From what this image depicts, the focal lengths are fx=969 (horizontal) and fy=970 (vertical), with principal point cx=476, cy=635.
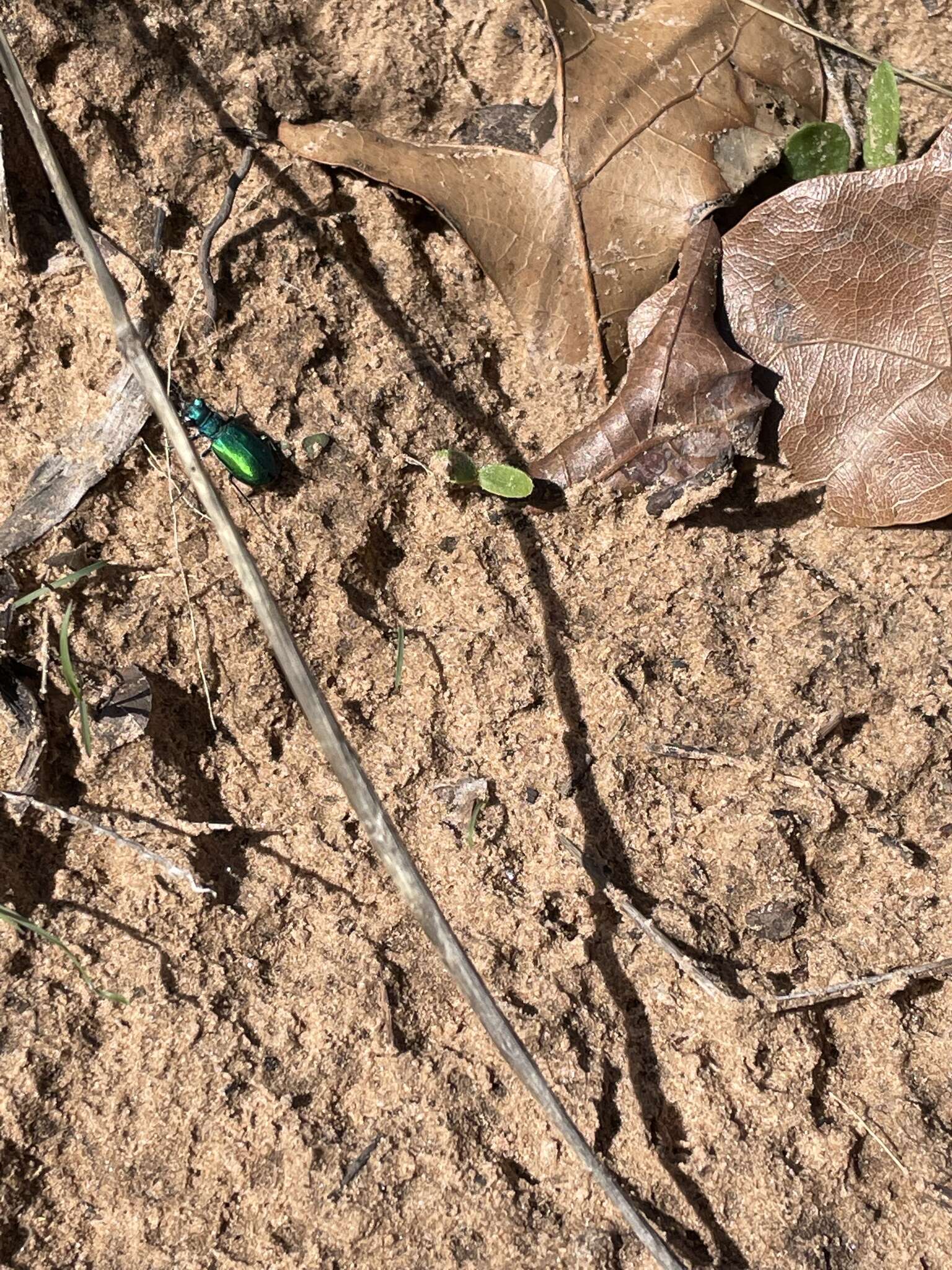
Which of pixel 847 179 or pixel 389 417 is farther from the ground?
pixel 847 179

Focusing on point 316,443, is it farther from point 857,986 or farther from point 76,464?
point 857,986

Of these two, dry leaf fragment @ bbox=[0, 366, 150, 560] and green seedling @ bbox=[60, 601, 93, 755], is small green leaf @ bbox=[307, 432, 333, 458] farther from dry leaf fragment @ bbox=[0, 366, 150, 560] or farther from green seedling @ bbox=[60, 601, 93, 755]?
green seedling @ bbox=[60, 601, 93, 755]

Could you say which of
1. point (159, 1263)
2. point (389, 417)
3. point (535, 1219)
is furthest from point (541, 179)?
point (159, 1263)

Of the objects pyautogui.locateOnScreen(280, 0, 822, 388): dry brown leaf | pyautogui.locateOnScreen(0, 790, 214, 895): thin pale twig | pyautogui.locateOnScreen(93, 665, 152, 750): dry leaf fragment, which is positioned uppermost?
pyautogui.locateOnScreen(280, 0, 822, 388): dry brown leaf

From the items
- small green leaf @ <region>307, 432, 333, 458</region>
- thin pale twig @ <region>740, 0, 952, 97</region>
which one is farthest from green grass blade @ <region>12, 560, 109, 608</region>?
thin pale twig @ <region>740, 0, 952, 97</region>

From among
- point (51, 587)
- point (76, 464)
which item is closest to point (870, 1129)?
point (51, 587)

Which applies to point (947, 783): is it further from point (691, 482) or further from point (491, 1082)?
point (491, 1082)
